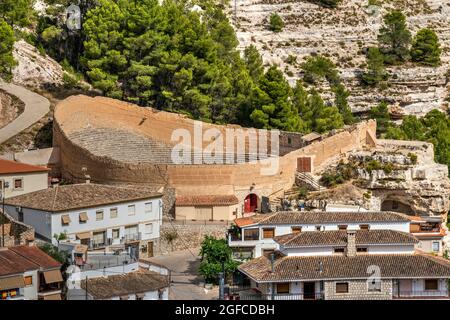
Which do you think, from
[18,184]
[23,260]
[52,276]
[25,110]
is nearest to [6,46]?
[25,110]

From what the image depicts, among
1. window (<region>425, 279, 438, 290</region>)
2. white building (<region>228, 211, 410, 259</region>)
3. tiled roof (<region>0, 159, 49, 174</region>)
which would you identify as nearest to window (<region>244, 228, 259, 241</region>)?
white building (<region>228, 211, 410, 259</region>)

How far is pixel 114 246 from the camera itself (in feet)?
140

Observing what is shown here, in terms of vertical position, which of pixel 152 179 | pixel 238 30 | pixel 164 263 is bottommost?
pixel 164 263

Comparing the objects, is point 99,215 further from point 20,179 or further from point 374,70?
point 374,70

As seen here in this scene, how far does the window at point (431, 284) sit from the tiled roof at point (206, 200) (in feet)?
46.9

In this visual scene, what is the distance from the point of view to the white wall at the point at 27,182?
1815 inches

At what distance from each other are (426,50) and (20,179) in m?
57.0

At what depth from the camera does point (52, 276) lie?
34250 millimetres

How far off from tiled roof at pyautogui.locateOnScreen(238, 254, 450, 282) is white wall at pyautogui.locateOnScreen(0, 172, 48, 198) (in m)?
13.8

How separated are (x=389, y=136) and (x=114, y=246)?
114ft

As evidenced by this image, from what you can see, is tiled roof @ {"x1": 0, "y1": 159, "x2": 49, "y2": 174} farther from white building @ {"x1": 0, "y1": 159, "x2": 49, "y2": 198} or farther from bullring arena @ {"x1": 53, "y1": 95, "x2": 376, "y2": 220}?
bullring arena @ {"x1": 53, "y1": 95, "x2": 376, "y2": 220}

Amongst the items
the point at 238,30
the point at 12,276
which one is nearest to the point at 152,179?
the point at 12,276

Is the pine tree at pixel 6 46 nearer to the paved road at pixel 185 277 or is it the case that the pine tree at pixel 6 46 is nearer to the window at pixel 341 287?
the paved road at pixel 185 277
